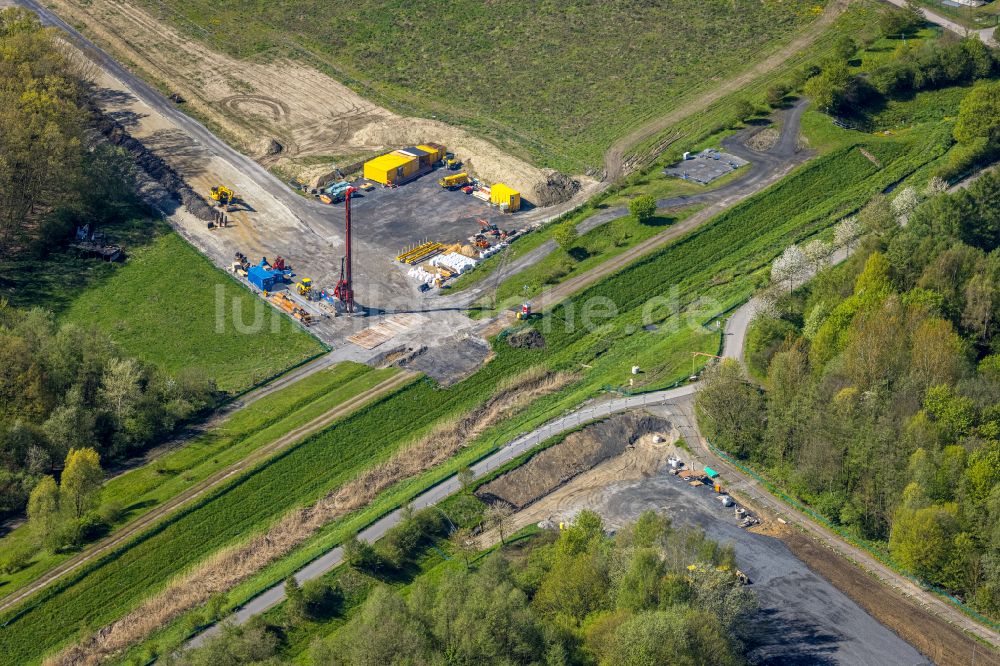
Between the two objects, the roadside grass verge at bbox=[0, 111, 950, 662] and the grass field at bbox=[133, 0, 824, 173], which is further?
the grass field at bbox=[133, 0, 824, 173]

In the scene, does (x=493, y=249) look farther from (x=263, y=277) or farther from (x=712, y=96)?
(x=712, y=96)

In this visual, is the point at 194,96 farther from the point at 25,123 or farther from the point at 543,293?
the point at 543,293

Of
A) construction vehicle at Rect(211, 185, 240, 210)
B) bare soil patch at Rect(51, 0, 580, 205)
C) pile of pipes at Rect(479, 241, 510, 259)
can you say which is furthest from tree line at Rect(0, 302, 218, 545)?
bare soil patch at Rect(51, 0, 580, 205)

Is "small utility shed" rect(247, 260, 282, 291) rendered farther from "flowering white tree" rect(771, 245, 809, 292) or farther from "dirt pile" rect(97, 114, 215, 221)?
"flowering white tree" rect(771, 245, 809, 292)

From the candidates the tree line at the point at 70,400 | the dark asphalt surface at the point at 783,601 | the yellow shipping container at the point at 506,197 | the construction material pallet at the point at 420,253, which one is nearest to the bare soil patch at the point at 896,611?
the dark asphalt surface at the point at 783,601

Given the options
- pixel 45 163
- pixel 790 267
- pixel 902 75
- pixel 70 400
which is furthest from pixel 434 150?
pixel 902 75
